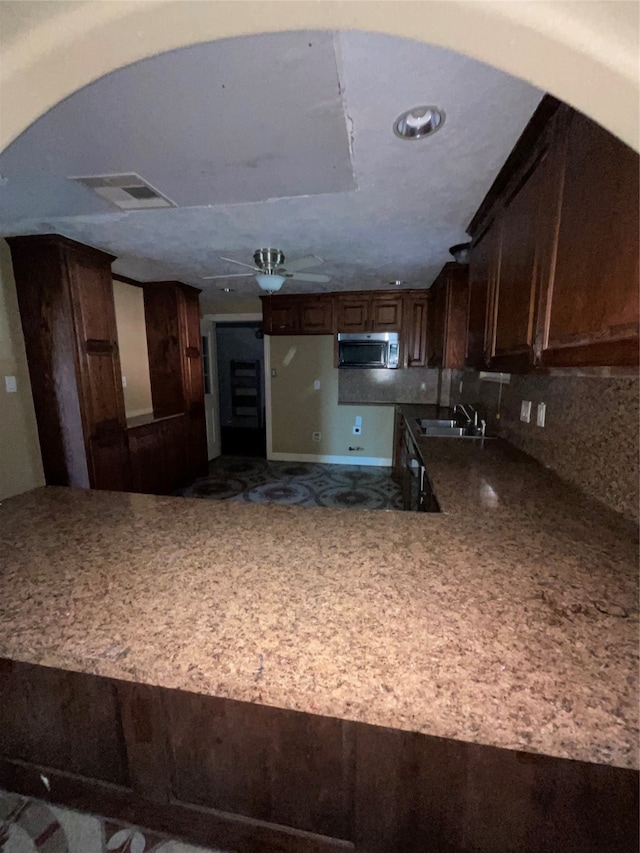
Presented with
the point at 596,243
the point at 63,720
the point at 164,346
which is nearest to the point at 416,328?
the point at 164,346

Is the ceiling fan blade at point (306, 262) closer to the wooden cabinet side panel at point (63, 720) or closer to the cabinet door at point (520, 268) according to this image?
the cabinet door at point (520, 268)

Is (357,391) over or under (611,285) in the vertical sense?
under

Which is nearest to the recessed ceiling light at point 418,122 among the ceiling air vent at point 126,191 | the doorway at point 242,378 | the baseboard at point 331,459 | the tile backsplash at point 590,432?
the tile backsplash at point 590,432

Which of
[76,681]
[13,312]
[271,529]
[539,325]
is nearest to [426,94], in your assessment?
[539,325]

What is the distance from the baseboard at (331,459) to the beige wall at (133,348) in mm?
1883

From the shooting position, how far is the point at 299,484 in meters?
4.18

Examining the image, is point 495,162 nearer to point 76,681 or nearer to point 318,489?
point 76,681

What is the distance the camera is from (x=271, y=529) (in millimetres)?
1063

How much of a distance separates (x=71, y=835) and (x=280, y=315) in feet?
14.6

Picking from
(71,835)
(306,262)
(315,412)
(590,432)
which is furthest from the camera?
(315,412)

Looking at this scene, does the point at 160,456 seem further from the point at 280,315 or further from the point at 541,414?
the point at 541,414

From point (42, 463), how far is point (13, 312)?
117 cm

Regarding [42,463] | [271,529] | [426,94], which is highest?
[426,94]

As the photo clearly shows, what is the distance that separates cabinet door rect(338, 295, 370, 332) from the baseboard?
1.78m
